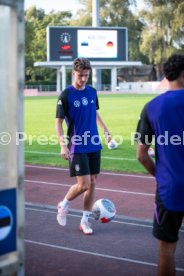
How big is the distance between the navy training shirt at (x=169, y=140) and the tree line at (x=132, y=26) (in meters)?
70.4

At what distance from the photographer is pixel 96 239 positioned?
577cm

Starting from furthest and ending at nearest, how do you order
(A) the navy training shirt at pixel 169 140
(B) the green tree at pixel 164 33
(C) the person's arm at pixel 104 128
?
(B) the green tree at pixel 164 33 < (C) the person's arm at pixel 104 128 < (A) the navy training shirt at pixel 169 140

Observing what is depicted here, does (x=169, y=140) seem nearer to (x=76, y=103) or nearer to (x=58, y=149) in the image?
(x=76, y=103)

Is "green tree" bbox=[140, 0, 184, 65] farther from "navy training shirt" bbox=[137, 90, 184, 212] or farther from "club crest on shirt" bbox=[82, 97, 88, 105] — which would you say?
"navy training shirt" bbox=[137, 90, 184, 212]

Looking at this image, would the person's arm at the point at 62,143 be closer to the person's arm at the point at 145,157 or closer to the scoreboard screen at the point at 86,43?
the person's arm at the point at 145,157

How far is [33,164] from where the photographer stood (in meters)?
11.7

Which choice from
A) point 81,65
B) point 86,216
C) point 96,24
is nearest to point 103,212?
point 86,216

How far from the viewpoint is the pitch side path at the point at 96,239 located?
4797 mm

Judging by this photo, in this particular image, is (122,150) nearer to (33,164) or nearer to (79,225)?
(33,164)

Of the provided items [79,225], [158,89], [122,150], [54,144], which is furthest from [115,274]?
[158,89]

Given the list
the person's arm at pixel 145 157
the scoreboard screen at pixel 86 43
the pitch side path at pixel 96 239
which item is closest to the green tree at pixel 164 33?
the scoreboard screen at pixel 86 43

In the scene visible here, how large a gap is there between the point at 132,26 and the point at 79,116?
8055 cm

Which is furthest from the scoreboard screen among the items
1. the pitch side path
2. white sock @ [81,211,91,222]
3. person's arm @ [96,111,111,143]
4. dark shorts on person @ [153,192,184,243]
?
dark shorts on person @ [153,192,184,243]

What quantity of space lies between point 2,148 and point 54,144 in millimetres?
12996
